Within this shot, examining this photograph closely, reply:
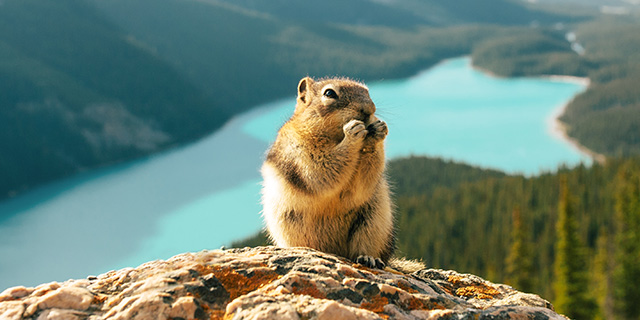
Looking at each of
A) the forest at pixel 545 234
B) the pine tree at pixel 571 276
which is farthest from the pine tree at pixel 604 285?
the pine tree at pixel 571 276

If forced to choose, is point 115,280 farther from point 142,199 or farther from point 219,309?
point 142,199

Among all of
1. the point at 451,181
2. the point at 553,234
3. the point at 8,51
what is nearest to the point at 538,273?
the point at 553,234

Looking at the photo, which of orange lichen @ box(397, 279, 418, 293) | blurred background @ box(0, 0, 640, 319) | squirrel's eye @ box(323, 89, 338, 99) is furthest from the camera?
blurred background @ box(0, 0, 640, 319)

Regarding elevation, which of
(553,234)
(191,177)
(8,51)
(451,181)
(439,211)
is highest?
(8,51)

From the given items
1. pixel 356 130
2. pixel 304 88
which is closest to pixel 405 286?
pixel 356 130

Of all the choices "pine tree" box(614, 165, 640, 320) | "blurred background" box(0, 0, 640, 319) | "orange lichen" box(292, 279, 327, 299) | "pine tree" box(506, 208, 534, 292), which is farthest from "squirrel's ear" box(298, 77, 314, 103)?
"pine tree" box(614, 165, 640, 320)

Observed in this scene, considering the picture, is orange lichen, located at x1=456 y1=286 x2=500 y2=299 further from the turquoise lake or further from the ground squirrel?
the turquoise lake
